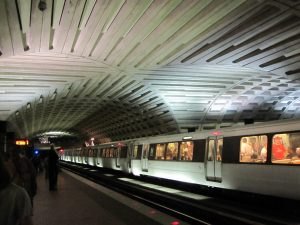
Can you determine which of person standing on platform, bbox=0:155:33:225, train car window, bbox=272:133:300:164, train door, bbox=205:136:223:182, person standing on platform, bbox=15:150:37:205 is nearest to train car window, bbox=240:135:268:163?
train car window, bbox=272:133:300:164

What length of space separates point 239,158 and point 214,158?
162 centimetres

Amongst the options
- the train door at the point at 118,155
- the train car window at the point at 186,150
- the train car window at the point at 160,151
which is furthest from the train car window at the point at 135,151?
the train car window at the point at 186,150

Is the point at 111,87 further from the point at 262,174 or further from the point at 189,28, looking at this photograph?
the point at 262,174

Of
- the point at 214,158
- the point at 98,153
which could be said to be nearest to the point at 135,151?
the point at 214,158

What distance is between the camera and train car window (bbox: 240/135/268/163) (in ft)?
37.9

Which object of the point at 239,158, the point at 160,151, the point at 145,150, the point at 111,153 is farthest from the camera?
the point at 111,153

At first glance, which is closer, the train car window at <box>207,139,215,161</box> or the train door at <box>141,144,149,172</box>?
the train car window at <box>207,139,215,161</box>

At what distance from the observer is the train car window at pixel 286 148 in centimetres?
1028

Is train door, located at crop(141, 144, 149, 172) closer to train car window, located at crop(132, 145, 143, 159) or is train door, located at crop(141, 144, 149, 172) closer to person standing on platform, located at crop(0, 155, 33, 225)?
train car window, located at crop(132, 145, 143, 159)

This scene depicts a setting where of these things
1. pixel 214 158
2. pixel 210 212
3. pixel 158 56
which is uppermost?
pixel 158 56

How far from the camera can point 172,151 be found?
18.2 meters

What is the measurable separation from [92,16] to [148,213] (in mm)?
8674

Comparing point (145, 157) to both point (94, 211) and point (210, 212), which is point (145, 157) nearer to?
point (210, 212)

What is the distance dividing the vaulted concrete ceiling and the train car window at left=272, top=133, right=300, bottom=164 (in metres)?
5.84
